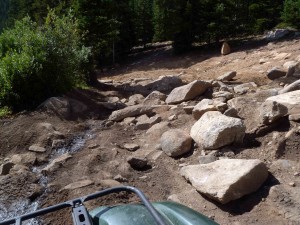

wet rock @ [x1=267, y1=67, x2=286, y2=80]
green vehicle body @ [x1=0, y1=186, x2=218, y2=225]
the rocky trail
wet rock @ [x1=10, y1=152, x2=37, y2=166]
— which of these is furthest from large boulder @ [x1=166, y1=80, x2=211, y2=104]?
green vehicle body @ [x1=0, y1=186, x2=218, y2=225]

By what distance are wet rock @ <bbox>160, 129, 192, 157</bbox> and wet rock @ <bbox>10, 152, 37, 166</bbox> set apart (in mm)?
2220

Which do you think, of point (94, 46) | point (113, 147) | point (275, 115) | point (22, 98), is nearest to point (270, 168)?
point (275, 115)

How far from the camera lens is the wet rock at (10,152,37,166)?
6.58 meters

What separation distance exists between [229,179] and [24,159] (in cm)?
367

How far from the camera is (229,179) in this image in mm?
4730

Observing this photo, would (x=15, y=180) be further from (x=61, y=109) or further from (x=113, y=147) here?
(x=61, y=109)

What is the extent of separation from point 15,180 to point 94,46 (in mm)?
10005

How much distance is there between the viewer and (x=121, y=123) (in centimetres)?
847

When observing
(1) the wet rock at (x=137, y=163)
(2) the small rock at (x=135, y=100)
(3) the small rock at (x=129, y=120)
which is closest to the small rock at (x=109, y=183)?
(1) the wet rock at (x=137, y=163)

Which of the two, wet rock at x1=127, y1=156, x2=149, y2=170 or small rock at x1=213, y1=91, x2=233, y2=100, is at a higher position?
small rock at x1=213, y1=91, x2=233, y2=100

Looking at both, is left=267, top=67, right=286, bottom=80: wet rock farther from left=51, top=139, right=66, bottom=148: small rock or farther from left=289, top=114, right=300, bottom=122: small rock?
→ left=51, top=139, right=66, bottom=148: small rock

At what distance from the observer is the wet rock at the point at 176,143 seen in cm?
623

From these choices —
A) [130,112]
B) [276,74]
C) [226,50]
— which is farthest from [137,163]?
[226,50]

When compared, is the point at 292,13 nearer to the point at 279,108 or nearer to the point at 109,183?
the point at 279,108
